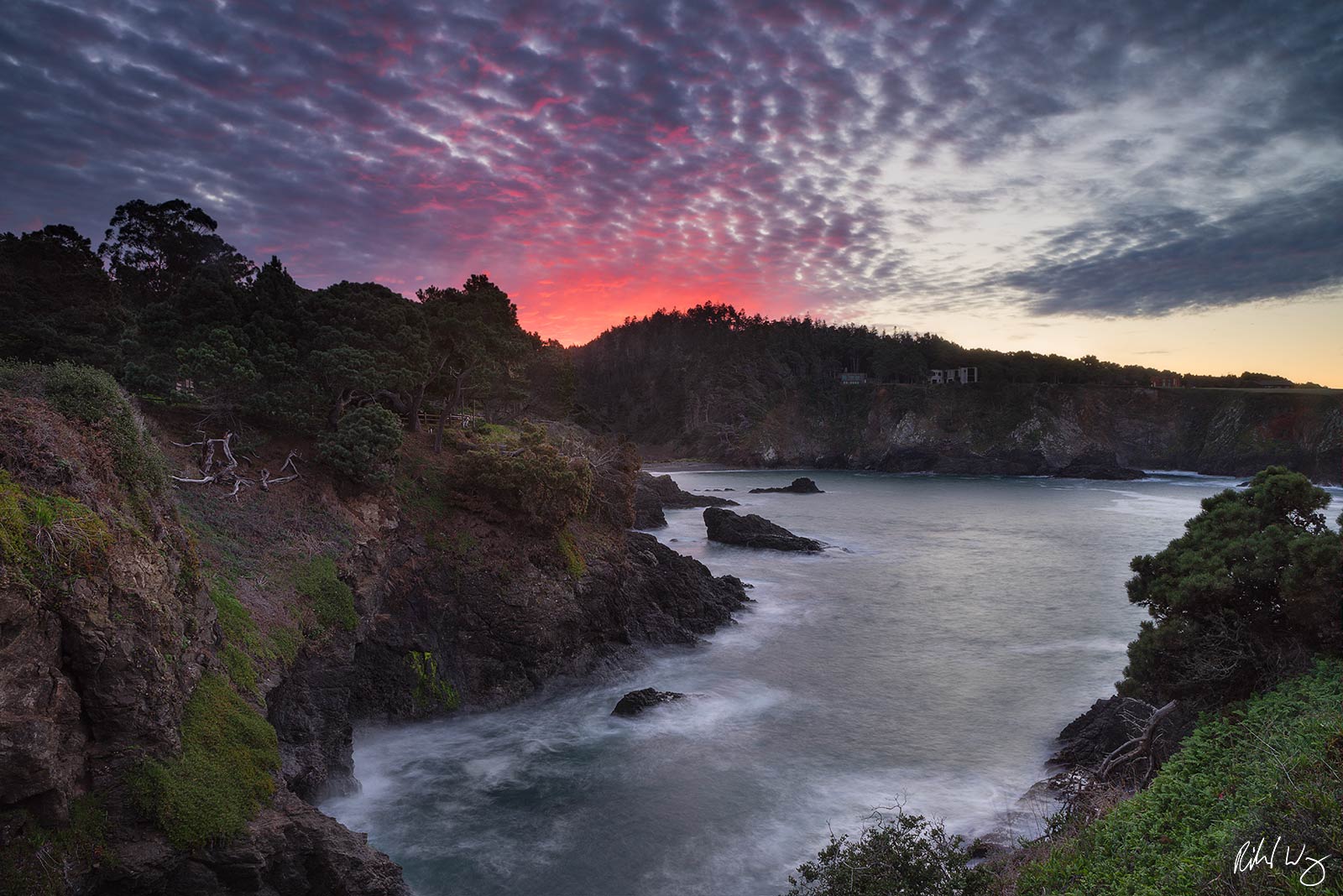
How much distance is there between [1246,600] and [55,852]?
18.4m

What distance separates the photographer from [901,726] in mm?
20859

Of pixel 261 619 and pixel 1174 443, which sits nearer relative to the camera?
pixel 261 619

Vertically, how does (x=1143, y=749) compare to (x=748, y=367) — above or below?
below

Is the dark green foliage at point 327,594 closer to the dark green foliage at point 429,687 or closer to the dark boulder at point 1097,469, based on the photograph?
the dark green foliage at point 429,687

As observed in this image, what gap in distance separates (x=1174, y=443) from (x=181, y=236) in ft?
454

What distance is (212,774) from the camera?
9.87 m

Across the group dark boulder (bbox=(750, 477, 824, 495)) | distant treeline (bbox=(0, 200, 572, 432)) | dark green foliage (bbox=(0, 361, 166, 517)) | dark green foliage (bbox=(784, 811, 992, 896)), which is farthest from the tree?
dark boulder (bbox=(750, 477, 824, 495))

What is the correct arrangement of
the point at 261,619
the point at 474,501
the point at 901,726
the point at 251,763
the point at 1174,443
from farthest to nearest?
1. the point at 1174,443
2. the point at 474,501
3. the point at 901,726
4. the point at 261,619
5. the point at 251,763

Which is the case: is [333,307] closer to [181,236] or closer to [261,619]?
[181,236]

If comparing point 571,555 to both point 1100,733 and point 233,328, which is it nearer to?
point 233,328

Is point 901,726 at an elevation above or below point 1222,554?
below

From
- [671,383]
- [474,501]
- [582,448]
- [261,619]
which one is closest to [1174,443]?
[671,383]

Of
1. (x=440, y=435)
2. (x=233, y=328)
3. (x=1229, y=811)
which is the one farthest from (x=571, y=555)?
(x=1229, y=811)
